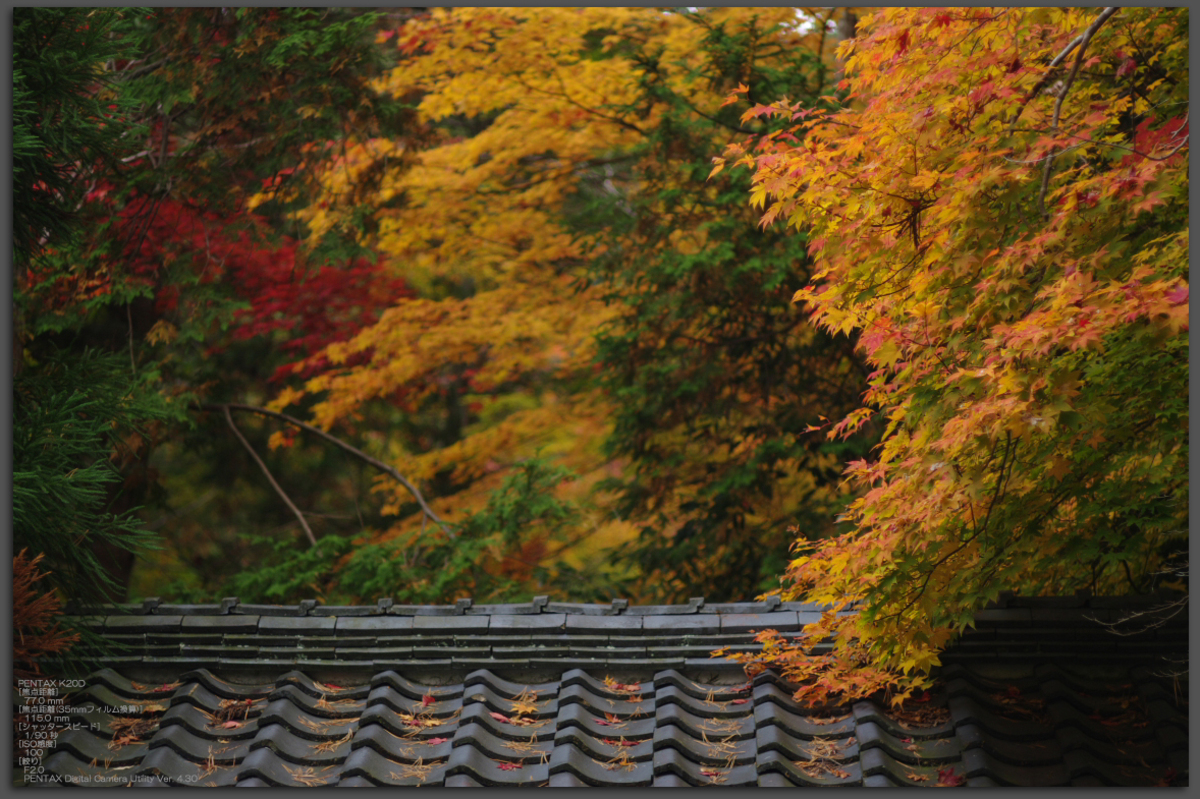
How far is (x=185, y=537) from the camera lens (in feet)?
43.3

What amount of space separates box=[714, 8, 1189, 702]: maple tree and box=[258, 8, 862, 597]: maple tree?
12.9ft

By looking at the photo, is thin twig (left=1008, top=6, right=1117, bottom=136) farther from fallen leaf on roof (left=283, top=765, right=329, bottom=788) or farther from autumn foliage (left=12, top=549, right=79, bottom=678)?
autumn foliage (left=12, top=549, right=79, bottom=678)

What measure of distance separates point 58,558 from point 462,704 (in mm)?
2314

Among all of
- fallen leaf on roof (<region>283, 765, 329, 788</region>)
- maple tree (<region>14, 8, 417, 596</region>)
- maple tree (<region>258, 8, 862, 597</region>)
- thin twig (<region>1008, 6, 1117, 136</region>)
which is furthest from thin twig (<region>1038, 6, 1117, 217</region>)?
maple tree (<region>14, 8, 417, 596</region>)

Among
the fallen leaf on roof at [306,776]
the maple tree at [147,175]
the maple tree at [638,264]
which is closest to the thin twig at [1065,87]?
the fallen leaf on roof at [306,776]

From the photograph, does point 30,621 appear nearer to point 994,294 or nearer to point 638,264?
point 994,294

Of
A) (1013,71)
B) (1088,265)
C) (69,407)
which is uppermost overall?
(1013,71)

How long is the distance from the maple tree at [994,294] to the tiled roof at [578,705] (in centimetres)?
47

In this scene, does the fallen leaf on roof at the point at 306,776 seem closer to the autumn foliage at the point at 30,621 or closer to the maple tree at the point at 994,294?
the autumn foliage at the point at 30,621

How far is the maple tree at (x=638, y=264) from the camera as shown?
8.35 m

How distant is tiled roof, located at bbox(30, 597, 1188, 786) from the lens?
3820 mm

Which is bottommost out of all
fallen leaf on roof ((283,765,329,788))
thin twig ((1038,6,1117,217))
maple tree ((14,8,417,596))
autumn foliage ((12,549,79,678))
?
fallen leaf on roof ((283,765,329,788))

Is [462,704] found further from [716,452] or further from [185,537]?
[185,537]

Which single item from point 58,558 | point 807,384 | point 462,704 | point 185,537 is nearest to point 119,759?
point 58,558
